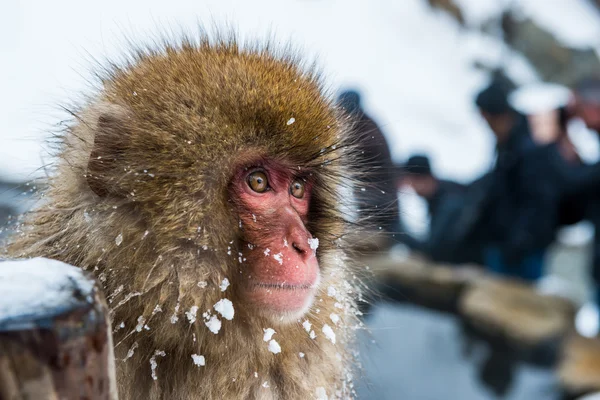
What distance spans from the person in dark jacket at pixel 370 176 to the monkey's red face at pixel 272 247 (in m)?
0.44

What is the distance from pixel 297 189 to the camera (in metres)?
1.48

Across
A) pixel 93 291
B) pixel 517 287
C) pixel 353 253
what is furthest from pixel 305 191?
pixel 517 287

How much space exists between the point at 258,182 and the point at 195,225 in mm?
195

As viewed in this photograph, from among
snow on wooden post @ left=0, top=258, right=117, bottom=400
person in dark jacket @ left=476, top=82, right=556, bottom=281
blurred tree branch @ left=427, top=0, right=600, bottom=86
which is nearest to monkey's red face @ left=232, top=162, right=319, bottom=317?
snow on wooden post @ left=0, top=258, right=117, bottom=400

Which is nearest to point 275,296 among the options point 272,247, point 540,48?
point 272,247

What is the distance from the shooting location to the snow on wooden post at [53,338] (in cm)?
57

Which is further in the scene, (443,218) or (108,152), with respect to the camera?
(443,218)

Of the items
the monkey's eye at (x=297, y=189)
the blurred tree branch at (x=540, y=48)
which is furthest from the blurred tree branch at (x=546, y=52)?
the monkey's eye at (x=297, y=189)

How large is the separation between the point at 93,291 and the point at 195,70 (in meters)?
0.76

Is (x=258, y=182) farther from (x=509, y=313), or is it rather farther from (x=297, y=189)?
(x=509, y=313)

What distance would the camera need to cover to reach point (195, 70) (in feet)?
4.28

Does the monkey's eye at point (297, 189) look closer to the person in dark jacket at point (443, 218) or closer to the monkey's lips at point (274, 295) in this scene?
the monkey's lips at point (274, 295)

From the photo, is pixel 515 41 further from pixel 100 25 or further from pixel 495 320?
pixel 100 25

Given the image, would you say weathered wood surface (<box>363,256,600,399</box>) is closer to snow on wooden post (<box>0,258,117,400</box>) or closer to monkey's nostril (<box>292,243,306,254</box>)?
monkey's nostril (<box>292,243,306,254</box>)
